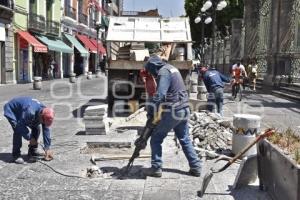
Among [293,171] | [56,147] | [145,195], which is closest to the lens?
[293,171]

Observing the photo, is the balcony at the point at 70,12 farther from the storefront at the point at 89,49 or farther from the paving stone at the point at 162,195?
the paving stone at the point at 162,195

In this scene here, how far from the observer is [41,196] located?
626 cm

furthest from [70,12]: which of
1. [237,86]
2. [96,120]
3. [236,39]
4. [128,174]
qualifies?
[128,174]

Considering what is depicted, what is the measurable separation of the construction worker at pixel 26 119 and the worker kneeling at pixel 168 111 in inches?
69.6

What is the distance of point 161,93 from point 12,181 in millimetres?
2302

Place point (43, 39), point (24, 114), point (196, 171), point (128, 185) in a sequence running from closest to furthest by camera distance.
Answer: point (128, 185)
point (196, 171)
point (24, 114)
point (43, 39)

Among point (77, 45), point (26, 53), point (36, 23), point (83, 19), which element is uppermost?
point (83, 19)

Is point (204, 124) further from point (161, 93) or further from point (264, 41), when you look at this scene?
point (264, 41)

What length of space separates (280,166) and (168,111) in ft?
6.59

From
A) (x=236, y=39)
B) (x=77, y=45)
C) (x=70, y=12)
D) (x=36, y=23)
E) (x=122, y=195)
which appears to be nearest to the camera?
(x=122, y=195)

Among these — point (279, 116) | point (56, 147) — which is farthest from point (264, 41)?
point (56, 147)

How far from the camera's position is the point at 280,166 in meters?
5.29

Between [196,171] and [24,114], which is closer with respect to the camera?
[196,171]

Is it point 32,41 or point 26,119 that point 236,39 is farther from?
point 26,119
